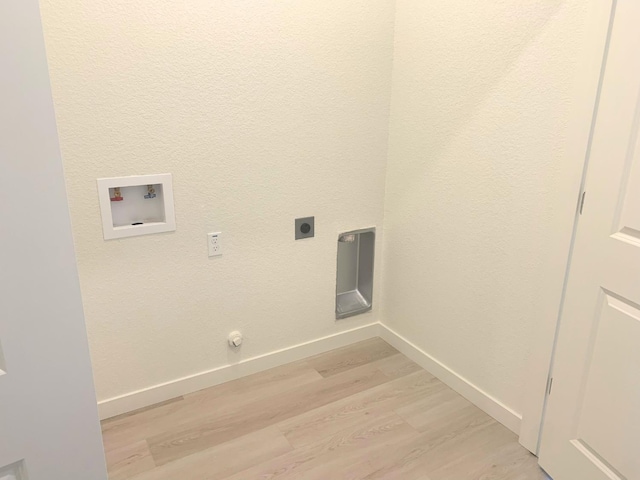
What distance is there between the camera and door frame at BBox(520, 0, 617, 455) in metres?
1.39

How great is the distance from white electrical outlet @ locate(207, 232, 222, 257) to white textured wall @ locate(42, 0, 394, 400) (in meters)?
0.03

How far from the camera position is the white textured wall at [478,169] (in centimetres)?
166

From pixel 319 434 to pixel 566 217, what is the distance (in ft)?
4.28

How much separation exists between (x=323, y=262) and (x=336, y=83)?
91 centimetres

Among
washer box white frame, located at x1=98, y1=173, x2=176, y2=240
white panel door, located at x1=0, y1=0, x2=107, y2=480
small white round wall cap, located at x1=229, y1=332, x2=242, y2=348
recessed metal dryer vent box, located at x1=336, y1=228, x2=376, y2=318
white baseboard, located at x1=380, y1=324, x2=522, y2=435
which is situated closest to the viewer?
white panel door, located at x1=0, y1=0, x2=107, y2=480

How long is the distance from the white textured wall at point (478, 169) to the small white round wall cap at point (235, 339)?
3.01 ft

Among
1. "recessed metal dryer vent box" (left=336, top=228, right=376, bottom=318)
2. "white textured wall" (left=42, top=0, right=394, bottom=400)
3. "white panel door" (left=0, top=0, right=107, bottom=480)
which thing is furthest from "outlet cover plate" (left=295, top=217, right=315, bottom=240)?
"white panel door" (left=0, top=0, right=107, bottom=480)

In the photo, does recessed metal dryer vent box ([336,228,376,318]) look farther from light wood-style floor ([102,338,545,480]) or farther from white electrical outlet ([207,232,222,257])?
white electrical outlet ([207,232,222,257])

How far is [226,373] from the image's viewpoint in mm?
2277

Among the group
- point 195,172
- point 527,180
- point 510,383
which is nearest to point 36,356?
point 195,172

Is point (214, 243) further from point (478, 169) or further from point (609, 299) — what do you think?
point (609, 299)

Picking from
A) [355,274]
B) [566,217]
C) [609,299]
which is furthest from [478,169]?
[355,274]

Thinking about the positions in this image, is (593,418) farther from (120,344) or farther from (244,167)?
Result: (120,344)

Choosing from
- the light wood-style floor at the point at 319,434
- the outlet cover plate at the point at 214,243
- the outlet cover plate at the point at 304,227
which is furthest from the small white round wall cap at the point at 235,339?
the outlet cover plate at the point at 304,227
